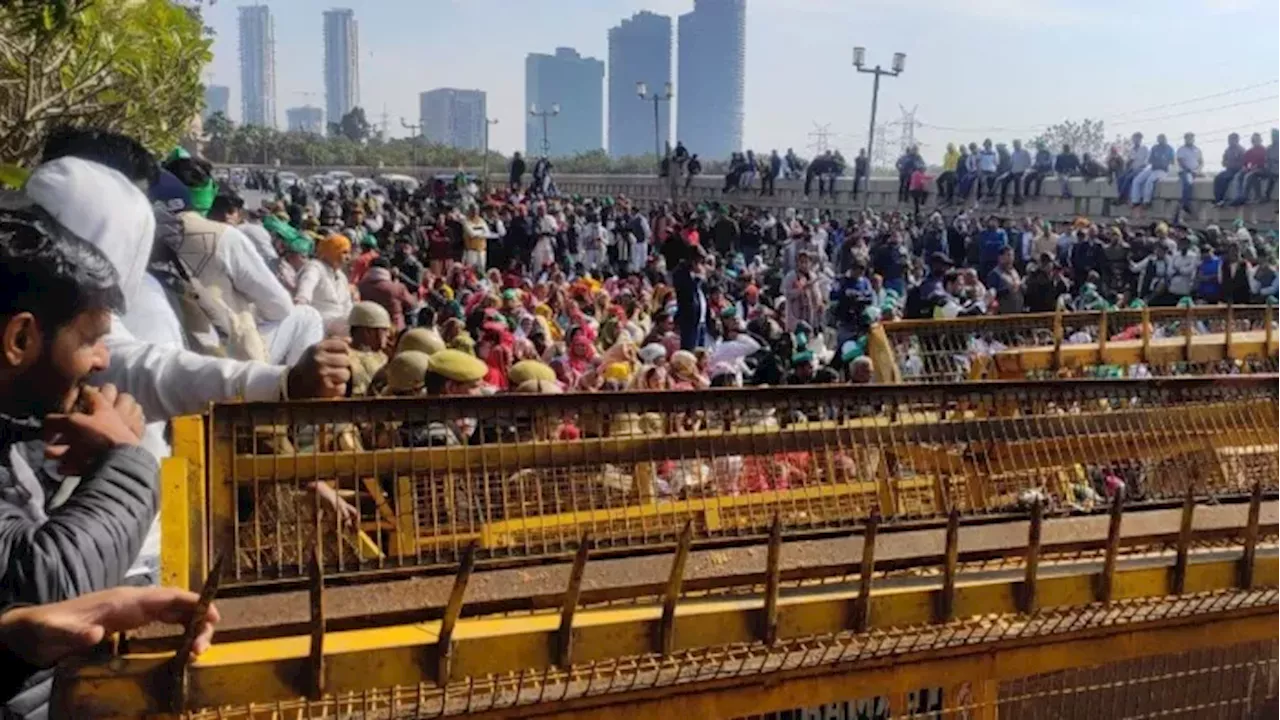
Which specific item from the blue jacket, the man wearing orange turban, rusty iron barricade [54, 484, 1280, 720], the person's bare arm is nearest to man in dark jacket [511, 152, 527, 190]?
the blue jacket

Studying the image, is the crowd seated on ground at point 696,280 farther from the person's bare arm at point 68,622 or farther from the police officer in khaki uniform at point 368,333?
the person's bare arm at point 68,622

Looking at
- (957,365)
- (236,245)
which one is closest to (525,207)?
(957,365)

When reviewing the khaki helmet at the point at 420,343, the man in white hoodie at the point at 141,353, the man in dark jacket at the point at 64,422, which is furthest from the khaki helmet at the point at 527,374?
the man in dark jacket at the point at 64,422

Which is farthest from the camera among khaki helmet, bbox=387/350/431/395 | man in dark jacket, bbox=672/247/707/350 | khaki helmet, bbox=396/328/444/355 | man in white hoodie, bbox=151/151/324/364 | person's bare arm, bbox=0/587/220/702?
man in dark jacket, bbox=672/247/707/350

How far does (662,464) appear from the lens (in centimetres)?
379

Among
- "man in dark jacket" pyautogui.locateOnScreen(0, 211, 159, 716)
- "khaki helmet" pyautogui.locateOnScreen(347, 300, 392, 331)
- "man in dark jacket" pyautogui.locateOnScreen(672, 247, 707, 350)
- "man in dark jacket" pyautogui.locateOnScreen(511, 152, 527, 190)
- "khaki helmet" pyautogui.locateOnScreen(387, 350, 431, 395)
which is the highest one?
"man in dark jacket" pyautogui.locateOnScreen(511, 152, 527, 190)

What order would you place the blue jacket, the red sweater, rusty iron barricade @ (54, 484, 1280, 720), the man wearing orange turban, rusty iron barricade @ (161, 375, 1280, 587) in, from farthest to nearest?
1. the blue jacket
2. the red sweater
3. the man wearing orange turban
4. rusty iron barricade @ (161, 375, 1280, 587)
5. rusty iron barricade @ (54, 484, 1280, 720)

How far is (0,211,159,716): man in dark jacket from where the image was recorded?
1973mm

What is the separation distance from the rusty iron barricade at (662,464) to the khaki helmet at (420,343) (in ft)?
8.03

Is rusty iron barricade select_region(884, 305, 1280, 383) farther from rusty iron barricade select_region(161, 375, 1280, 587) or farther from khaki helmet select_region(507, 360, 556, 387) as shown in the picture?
rusty iron barricade select_region(161, 375, 1280, 587)

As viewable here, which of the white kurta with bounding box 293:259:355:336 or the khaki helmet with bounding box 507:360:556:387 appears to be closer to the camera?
the khaki helmet with bounding box 507:360:556:387

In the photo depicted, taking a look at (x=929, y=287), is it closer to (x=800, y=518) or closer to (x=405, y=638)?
(x=800, y=518)

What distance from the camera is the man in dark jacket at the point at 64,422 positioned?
1.97 metres

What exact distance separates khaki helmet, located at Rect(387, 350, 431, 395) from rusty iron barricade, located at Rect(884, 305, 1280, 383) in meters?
3.12
